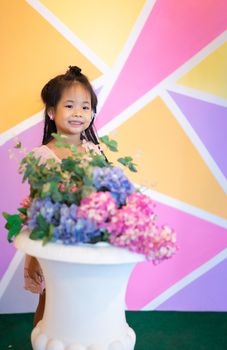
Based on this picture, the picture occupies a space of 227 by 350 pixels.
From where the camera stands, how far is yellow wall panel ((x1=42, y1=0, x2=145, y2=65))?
2.77m

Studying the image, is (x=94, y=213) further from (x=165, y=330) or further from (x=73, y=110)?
(x=165, y=330)

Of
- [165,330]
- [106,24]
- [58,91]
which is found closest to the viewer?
[58,91]

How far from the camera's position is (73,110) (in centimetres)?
204

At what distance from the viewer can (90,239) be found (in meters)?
1.26

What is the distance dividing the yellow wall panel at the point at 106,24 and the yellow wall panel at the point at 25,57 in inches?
5.3

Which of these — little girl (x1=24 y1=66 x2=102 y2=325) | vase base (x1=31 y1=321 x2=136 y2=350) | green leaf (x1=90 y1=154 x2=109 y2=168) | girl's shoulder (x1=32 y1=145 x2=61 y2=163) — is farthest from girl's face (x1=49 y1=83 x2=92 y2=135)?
vase base (x1=31 y1=321 x2=136 y2=350)

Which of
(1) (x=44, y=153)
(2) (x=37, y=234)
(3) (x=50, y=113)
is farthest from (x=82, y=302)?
(3) (x=50, y=113)

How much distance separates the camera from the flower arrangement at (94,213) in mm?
1226

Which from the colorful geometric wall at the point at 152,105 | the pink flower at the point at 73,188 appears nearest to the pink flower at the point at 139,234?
the pink flower at the point at 73,188

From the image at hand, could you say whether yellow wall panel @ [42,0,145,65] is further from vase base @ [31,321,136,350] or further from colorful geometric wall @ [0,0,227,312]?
vase base @ [31,321,136,350]

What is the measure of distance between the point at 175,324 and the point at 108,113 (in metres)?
1.36

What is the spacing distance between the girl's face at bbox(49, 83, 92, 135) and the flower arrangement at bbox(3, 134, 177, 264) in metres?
0.68

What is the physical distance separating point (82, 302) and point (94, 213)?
294 millimetres

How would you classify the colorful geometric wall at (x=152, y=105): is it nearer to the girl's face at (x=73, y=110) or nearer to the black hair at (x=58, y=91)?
the black hair at (x=58, y=91)
